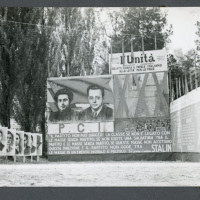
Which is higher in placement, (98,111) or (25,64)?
(25,64)

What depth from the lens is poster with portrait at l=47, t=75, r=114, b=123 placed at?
17.8ft

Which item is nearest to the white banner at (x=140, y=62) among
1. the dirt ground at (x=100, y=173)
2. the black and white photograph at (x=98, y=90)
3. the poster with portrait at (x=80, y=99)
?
the black and white photograph at (x=98, y=90)

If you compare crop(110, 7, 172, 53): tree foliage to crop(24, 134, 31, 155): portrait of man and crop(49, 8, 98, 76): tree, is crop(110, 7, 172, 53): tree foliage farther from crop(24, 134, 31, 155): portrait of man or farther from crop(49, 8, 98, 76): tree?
crop(24, 134, 31, 155): portrait of man

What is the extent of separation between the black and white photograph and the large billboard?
14mm

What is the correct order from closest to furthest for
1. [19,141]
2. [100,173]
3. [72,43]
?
[100,173] → [19,141] → [72,43]

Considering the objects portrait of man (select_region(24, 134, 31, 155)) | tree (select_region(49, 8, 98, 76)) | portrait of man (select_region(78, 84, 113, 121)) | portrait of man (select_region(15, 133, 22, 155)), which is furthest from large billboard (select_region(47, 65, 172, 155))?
portrait of man (select_region(15, 133, 22, 155))

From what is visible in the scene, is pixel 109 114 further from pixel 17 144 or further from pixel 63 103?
pixel 17 144

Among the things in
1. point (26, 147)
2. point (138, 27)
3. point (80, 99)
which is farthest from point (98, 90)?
point (26, 147)

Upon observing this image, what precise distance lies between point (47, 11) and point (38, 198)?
2.52 m

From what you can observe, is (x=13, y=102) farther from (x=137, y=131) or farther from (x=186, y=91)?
(x=186, y=91)

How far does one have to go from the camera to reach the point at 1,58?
5.46 m

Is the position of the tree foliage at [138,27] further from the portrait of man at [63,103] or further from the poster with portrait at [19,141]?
the poster with portrait at [19,141]

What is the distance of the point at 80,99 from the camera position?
5441mm

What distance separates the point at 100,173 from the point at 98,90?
1.13 metres
